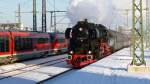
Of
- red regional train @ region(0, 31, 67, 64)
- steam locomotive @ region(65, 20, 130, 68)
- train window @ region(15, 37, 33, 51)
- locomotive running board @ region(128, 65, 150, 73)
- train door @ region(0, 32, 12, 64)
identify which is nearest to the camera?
locomotive running board @ region(128, 65, 150, 73)

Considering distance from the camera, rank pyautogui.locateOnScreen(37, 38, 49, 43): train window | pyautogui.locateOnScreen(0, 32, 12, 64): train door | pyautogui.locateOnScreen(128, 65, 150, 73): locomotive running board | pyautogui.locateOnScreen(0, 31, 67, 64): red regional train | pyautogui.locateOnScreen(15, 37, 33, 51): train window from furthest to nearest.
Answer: pyautogui.locateOnScreen(37, 38, 49, 43): train window, pyautogui.locateOnScreen(15, 37, 33, 51): train window, pyautogui.locateOnScreen(0, 31, 67, 64): red regional train, pyautogui.locateOnScreen(0, 32, 12, 64): train door, pyautogui.locateOnScreen(128, 65, 150, 73): locomotive running board

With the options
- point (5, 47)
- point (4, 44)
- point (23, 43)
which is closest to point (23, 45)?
point (23, 43)

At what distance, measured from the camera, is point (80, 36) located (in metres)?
30.2

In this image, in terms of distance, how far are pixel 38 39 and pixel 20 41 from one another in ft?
21.5

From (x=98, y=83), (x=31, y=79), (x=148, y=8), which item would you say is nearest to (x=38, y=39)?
(x=148, y=8)

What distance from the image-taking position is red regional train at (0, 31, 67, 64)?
102 feet

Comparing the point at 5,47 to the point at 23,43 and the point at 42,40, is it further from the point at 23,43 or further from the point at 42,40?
Result: the point at 42,40

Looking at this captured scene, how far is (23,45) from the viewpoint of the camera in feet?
117

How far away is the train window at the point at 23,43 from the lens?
112 feet

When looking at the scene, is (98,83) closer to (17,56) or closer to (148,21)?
(17,56)

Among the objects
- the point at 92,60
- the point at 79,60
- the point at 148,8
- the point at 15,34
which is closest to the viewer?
the point at 79,60

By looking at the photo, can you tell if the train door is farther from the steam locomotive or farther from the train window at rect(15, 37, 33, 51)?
the steam locomotive

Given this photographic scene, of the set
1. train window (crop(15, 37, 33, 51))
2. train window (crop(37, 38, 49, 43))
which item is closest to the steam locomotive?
train window (crop(15, 37, 33, 51))

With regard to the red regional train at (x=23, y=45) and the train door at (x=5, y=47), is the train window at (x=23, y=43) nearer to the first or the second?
the red regional train at (x=23, y=45)
